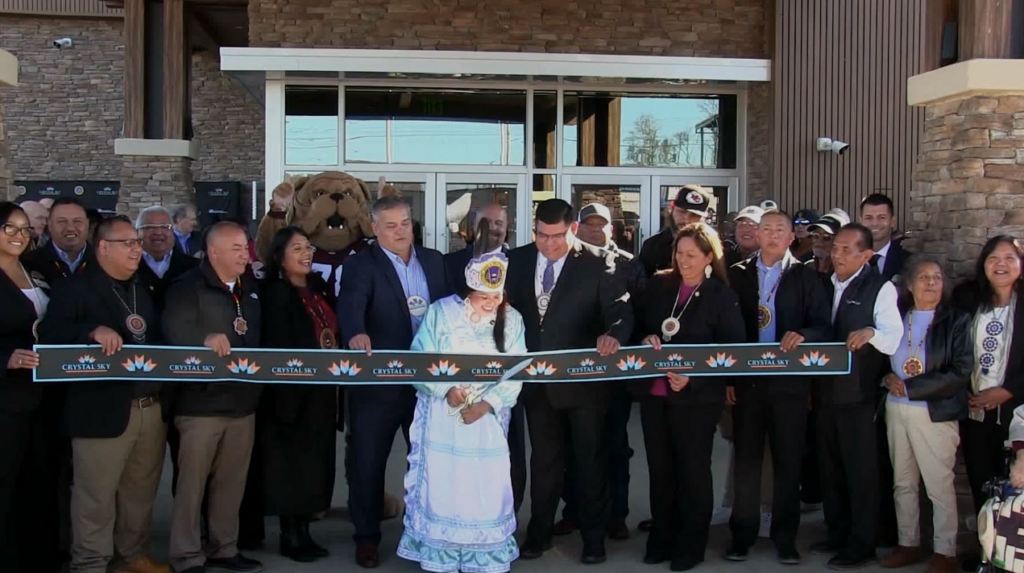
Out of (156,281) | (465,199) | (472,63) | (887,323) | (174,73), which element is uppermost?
(174,73)

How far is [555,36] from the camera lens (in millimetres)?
11672

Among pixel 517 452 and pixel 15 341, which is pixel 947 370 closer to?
pixel 517 452

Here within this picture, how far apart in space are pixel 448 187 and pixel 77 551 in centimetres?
743

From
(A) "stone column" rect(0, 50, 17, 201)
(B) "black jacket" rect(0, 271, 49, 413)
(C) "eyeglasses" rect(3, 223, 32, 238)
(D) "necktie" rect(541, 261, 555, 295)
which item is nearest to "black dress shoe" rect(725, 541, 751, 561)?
(D) "necktie" rect(541, 261, 555, 295)

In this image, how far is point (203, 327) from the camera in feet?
16.2

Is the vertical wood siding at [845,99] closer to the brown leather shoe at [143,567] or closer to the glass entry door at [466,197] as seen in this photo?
the glass entry door at [466,197]

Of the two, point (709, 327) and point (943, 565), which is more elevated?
point (709, 327)

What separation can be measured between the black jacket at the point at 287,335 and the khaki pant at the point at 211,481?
175 mm

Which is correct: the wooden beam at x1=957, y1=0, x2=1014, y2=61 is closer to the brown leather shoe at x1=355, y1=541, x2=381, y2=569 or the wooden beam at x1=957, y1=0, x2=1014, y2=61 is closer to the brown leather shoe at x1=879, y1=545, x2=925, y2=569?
the brown leather shoe at x1=879, y1=545, x2=925, y2=569

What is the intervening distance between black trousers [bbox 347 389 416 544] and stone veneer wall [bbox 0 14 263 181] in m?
17.2

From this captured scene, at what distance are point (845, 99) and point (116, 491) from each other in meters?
8.61

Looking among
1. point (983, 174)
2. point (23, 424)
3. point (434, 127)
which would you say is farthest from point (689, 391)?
point (434, 127)

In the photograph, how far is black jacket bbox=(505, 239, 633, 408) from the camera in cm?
530

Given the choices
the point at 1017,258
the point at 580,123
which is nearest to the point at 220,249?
the point at 1017,258
